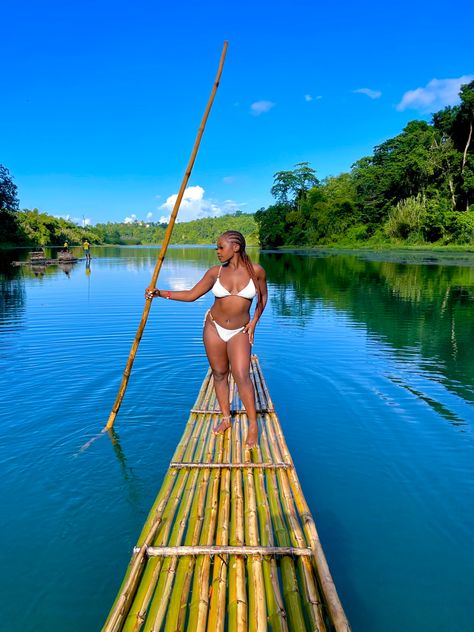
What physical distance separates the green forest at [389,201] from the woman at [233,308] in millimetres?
44995

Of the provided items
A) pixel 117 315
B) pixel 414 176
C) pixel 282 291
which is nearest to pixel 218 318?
pixel 117 315

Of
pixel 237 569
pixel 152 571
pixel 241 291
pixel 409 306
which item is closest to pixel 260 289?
pixel 241 291

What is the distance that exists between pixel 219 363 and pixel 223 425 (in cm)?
71

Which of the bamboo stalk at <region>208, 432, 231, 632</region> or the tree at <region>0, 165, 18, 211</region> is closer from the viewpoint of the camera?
the bamboo stalk at <region>208, 432, 231, 632</region>

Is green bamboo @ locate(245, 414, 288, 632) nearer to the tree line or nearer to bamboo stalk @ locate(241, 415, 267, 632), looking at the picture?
bamboo stalk @ locate(241, 415, 267, 632)

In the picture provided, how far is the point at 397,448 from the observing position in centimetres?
548

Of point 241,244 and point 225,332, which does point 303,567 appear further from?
point 241,244

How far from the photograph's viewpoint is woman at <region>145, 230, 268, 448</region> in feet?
14.7

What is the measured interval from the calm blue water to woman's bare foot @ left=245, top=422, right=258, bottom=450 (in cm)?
75

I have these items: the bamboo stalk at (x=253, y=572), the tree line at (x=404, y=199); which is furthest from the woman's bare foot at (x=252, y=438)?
the tree line at (x=404, y=199)

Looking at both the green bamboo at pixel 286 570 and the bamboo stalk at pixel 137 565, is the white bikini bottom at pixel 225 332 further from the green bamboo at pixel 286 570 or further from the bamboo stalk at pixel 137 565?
the green bamboo at pixel 286 570

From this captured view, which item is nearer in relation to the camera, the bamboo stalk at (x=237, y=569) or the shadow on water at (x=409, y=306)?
the bamboo stalk at (x=237, y=569)

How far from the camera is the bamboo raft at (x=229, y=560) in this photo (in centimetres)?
244

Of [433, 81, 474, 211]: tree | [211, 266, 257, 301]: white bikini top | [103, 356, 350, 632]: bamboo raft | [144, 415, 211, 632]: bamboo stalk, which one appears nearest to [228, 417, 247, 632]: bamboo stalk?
[103, 356, 350, 632]: bamboo raft
